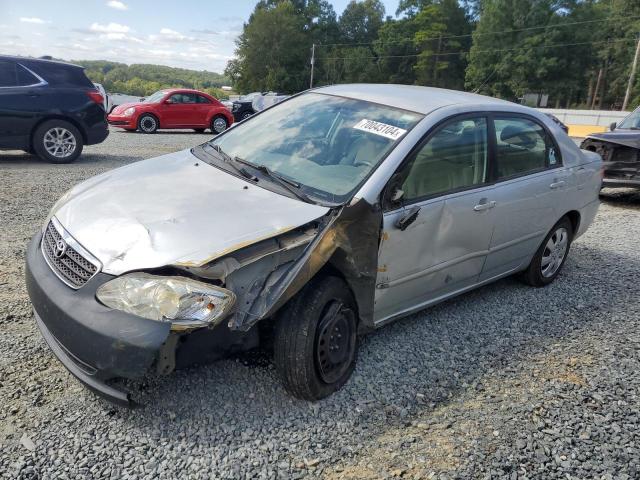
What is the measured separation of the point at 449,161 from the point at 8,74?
25.5 feet

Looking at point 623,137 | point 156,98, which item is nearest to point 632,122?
point 623,137

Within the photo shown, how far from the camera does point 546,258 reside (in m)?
4.44

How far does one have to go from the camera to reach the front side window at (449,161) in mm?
2998

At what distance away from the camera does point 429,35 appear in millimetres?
72500

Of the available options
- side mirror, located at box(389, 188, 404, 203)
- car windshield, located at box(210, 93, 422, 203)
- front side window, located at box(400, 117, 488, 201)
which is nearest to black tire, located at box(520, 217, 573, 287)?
front side window, located at box(400, 117, 488, 201)

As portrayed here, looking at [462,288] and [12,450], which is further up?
[462,288]

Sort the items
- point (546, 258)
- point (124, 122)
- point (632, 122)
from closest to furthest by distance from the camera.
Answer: point (546, 258), point (632, 122), point (124, 122)

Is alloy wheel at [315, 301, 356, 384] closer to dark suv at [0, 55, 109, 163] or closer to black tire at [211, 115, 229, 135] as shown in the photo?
dark suv at [0, 55, 109, 163]

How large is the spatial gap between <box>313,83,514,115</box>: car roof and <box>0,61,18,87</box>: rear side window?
6.48m

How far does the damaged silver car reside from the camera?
2.21m

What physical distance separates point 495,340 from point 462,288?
0.42 m

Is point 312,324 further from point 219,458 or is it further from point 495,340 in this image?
point 495,340

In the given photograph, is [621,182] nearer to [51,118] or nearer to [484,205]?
[484,205]

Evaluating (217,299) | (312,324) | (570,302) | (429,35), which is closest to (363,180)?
(312,324)
